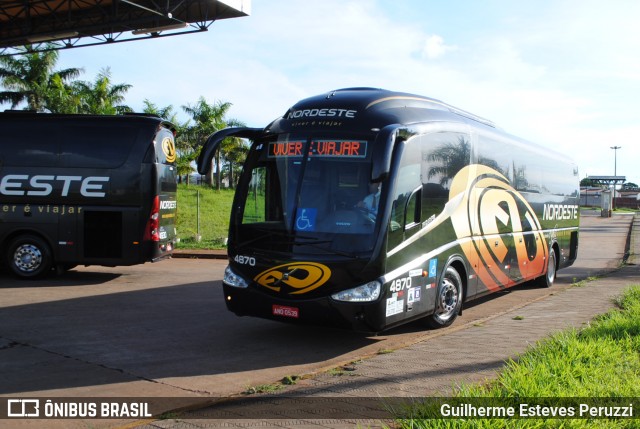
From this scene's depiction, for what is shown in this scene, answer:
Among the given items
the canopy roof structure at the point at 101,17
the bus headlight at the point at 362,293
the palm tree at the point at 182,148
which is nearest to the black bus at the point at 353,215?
the bus headlight at the point at 362,293

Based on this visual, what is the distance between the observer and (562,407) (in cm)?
470

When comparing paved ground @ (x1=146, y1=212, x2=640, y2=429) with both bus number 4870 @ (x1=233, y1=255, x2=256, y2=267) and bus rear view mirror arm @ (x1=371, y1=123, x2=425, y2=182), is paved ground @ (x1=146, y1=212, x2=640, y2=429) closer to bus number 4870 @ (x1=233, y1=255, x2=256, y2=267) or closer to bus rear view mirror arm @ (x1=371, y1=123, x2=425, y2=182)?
bus number 4870 @ (x1=233, y1=255, x2=256, y2=267)

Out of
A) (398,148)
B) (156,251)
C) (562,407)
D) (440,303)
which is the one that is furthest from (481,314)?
(156,251)

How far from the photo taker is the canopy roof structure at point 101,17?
65.2ft

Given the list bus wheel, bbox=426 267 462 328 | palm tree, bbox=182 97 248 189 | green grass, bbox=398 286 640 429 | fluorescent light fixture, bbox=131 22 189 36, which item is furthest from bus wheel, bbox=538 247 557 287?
palm tree, bbox=182 97 248 189

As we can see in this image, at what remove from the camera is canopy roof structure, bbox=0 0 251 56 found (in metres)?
19.9

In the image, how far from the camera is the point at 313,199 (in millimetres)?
7465

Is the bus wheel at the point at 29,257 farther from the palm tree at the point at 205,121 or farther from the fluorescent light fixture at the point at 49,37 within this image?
the palm tree at the point at 205,121

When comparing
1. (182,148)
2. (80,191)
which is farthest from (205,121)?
(80,191)

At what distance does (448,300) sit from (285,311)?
114 inches

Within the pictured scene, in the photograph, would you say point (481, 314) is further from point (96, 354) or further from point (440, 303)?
point (96, 354)

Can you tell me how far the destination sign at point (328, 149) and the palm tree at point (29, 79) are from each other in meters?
39.8

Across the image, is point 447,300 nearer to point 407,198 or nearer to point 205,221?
point 407,198

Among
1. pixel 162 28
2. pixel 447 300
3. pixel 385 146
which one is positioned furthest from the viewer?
pixel 162 28
